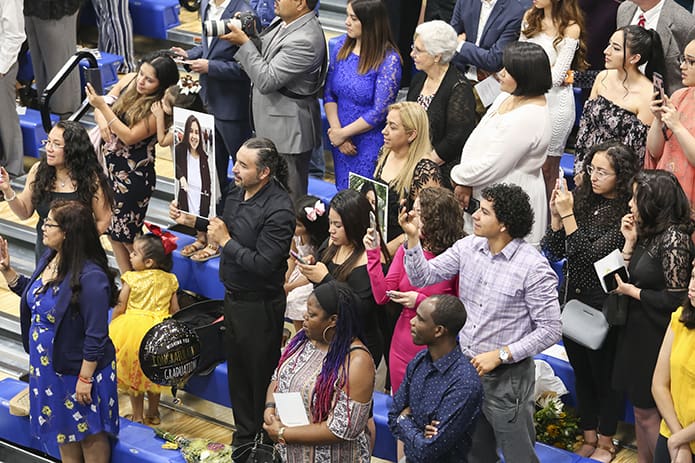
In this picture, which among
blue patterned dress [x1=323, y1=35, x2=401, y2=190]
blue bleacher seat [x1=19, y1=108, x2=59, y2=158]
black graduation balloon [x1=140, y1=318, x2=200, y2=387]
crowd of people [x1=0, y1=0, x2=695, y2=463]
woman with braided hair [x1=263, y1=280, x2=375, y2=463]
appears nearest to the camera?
woman with braided hair [x1=263, y1=280, x2=375, y2=463]

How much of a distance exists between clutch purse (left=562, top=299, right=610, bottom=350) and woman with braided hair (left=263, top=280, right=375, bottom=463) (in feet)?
3.31

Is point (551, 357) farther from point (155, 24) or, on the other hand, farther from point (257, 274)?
point (155, 24)

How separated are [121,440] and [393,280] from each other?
1455 millimetres

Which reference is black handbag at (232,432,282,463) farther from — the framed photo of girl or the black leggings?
the black leggings

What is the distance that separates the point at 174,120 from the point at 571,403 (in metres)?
2.28

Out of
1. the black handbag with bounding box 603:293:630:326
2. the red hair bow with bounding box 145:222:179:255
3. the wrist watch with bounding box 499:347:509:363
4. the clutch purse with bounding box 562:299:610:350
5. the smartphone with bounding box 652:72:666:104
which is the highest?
the smartphone with bounding box 652:72:666:104

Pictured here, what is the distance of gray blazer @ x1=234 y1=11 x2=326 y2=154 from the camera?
612cm

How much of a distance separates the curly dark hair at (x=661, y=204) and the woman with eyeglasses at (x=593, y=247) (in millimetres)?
189

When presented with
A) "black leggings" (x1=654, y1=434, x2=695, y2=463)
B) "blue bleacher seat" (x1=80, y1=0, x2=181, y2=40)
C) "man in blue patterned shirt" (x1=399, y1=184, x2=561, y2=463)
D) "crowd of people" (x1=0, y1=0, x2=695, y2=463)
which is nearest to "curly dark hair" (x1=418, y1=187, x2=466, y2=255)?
"crowd of people" (x1=0, y1=0, x2=695, y2=463)

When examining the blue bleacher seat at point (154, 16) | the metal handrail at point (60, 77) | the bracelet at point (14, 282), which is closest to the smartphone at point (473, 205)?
the bracelet at point (14, 282)

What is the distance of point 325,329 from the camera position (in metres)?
4.49

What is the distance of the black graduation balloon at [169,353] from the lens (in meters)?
5.67

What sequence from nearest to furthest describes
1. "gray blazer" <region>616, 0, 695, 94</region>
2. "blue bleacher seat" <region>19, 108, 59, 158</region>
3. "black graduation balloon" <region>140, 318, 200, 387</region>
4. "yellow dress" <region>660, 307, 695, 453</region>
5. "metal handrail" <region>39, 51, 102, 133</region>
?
"yellow dress" <region>660, 307, 695, 453</region>, "black graduation balloon" <region>140, 318, 200, 387</region>, "gray blazer" <region>616, 0, 695, 94</region>, "metal handrail" <region>39, 51, 102, 133</region>, "blue bleacher seat" <region>19, 108, 59, 158</region>

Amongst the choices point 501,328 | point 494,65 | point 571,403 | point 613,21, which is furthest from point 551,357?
point 613,21
